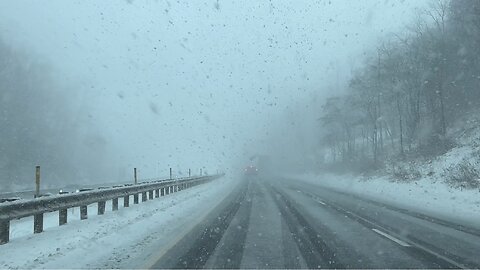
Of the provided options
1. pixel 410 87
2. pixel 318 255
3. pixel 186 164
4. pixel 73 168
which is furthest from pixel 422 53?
pixel 186 164

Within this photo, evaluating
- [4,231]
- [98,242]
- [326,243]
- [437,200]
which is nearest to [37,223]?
[4,231]

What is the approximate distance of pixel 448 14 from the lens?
132 ft

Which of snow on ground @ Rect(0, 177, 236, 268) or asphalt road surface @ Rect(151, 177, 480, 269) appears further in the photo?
snow on ground @ Rect(0, 177, 236, 268)

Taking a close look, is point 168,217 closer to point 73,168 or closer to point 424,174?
point 424,174

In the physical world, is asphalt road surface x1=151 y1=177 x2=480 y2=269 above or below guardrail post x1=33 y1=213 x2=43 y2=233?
below

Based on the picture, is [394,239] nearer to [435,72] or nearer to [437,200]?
[437,200]

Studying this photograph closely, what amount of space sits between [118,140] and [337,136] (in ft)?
189

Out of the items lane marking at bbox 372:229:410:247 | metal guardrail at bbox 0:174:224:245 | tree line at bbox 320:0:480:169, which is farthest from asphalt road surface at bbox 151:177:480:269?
tree line at bbox 320:0:480:169

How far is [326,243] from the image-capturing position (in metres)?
8.99

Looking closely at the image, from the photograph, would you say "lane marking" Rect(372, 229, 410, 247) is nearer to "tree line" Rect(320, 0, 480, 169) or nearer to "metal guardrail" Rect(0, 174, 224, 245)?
"metal guardrail" Rect(0, 174, 224, 245)

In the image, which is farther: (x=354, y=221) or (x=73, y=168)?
(x=73, y=168)

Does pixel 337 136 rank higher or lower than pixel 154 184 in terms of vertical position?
higher

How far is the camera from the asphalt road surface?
7348mm

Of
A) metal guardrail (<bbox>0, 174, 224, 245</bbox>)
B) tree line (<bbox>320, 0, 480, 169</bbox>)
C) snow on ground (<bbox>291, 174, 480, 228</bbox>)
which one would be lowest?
snow on ground (<bbox>291, 174, 480, 228</bbox>)
